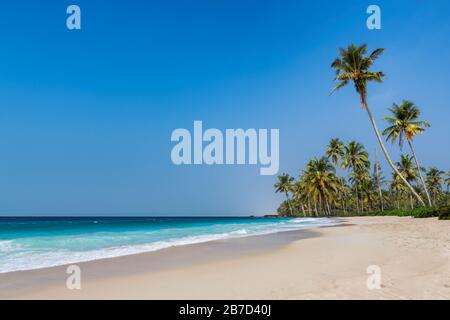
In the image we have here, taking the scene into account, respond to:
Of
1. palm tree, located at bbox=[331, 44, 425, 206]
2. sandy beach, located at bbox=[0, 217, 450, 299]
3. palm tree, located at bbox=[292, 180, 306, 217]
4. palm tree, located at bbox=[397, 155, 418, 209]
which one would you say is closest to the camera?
sandy beach, located at bbox=[0, 217, 450, 299]

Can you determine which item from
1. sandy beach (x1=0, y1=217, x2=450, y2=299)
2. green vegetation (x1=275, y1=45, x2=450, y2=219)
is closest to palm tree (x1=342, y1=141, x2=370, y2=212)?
green vegetation (x1=275, y1=45, x2=450, y2=219)

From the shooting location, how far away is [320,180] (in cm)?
5594

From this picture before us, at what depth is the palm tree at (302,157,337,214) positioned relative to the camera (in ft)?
184

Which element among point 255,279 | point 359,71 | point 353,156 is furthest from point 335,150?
point 255,279

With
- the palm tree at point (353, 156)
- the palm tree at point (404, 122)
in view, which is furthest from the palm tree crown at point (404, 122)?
the palm tree at point (353, 156)

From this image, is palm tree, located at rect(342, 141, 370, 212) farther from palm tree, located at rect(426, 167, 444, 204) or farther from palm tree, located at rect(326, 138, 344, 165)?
palm tree, located at rect(426, 167, 444, 204)

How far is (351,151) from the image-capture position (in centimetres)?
4909

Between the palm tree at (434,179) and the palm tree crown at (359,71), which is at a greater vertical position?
the palm tree crown at (359,71)

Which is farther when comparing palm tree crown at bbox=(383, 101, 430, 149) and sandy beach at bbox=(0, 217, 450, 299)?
palm tree crown at bbox=(383, 101, 430, 149)

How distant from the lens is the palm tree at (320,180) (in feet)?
184

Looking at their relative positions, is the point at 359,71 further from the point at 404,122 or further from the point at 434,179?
the point at 434,179

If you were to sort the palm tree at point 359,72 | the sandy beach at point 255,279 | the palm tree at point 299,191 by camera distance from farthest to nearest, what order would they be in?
the palm tree at point 299,191 → the palm tree at point 359,72 → the sandy beach at point 255,279

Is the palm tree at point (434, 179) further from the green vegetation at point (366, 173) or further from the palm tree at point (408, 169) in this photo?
the palm tree at point (408, 169)
